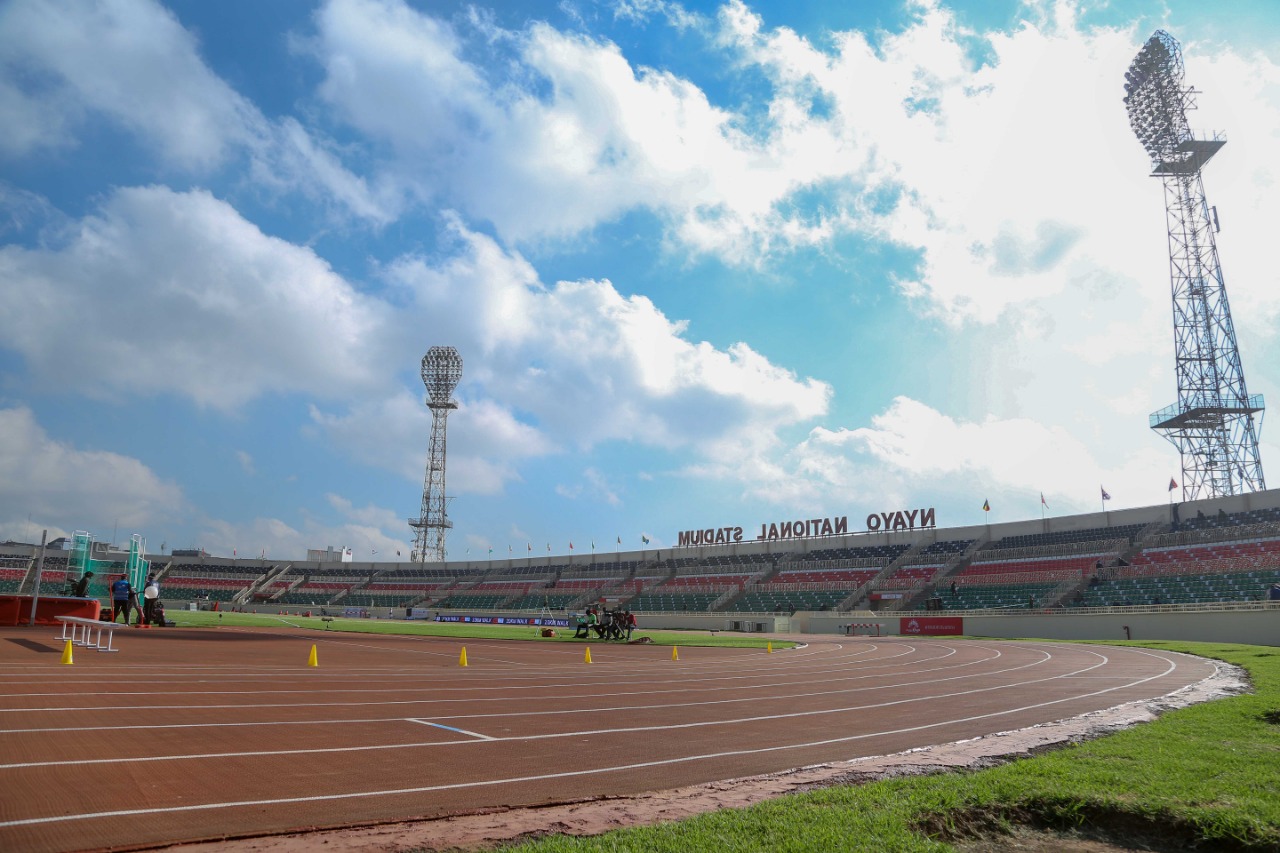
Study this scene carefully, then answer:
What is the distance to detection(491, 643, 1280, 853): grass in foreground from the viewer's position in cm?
560

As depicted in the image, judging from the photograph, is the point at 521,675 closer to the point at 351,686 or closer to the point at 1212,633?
the point at 351,686

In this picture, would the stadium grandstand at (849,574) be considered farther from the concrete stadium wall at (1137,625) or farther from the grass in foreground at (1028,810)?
the grass in foreground at (1028,810)

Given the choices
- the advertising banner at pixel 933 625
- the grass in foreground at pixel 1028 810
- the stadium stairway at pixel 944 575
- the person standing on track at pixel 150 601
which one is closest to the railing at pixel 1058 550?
the stadium stairway at pixel 944 575

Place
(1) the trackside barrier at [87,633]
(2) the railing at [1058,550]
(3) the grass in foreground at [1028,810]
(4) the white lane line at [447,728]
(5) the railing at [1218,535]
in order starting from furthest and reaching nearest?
(2) the railing at [1058,550] → (5) the railing at [1218,535] → (1) the trackside barrier at [87,633] → (4) the white lane line at [447,728] → (3) the grass in foreground at [1028,810]

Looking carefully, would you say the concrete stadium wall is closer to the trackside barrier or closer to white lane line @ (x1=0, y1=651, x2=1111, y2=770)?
white lane line @ (x1=0, y1=651, x2=1111, y2=770)

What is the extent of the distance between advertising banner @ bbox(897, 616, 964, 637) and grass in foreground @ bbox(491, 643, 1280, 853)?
47360 mm

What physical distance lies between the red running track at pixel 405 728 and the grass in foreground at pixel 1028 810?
173 centimetres

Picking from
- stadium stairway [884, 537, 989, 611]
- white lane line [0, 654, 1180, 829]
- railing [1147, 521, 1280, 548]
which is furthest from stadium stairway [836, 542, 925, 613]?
white lane line [0, 654, 1180, 829]

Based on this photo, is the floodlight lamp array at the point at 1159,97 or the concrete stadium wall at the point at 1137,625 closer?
the concrete stadium wall at the point at 1137,625

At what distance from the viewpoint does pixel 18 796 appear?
6.37m

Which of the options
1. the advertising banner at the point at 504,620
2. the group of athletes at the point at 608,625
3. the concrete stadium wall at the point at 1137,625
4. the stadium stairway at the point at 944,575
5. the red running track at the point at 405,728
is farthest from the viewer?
the advertising banner at the point at 504,620

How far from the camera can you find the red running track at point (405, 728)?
6.57m

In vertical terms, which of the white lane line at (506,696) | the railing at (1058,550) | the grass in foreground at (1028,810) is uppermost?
the railing at (1058,550)

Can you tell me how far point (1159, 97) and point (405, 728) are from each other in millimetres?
74377
